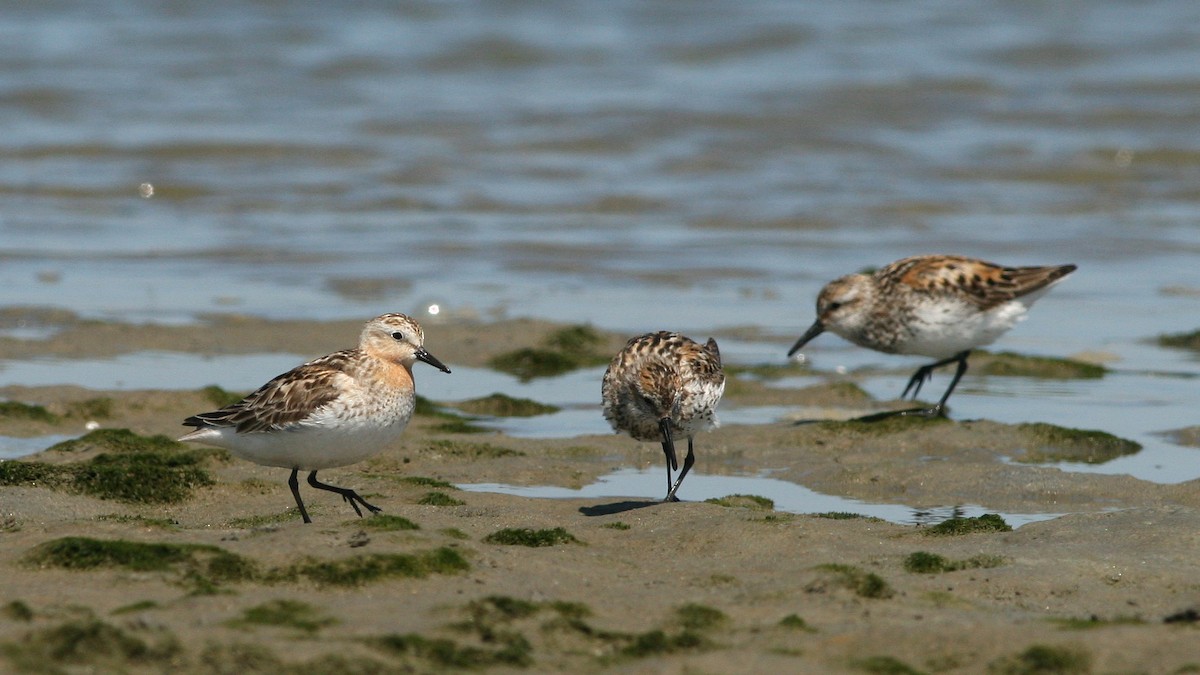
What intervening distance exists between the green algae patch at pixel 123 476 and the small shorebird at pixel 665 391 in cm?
→ 239

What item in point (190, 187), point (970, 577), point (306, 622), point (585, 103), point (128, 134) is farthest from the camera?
point (585, 103)

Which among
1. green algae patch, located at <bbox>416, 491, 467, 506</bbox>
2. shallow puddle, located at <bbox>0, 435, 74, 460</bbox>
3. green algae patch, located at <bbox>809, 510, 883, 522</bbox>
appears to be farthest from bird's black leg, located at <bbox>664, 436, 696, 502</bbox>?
shallow puddle, located at <bbox>0, 435, 74, 460</bbox>

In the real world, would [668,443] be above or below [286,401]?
below

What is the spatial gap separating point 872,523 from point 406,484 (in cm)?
268

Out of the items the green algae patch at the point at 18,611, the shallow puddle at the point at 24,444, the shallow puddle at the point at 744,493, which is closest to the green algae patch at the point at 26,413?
the shallow puddle at the point at 24,444

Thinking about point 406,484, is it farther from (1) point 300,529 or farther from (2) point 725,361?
(2) point 725,361

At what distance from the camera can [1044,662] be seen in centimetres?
546

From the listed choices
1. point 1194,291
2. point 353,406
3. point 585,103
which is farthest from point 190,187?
point 353,406

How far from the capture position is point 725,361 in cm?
1311

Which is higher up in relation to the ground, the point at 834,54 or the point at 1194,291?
the point at 834,54

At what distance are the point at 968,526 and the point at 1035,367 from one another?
17.7 ft

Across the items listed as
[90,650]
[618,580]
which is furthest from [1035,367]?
[90,650]

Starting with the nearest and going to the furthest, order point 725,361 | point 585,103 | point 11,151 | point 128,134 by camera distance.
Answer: point 725,361, point 11,151, point 128,134, point 585,103

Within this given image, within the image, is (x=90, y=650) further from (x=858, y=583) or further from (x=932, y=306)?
(x=932, y=306)
